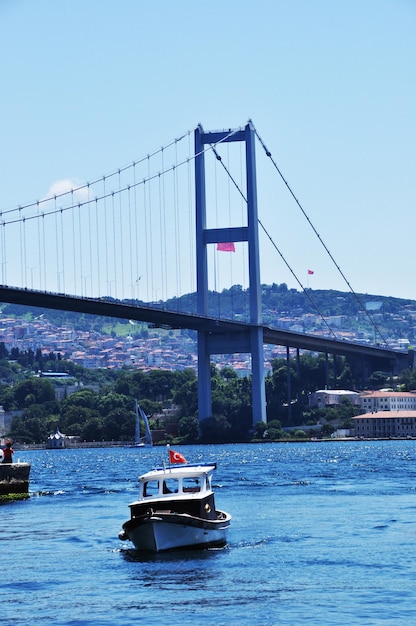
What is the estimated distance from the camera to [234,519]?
3641 cm

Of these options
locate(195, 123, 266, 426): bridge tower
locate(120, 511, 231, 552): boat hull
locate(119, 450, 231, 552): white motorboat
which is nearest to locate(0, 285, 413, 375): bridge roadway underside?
locate(195, 123, 266, 426): bridge tower

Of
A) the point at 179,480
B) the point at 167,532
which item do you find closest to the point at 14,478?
the point at 179,480

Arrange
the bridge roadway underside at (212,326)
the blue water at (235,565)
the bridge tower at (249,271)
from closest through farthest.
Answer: the blue water at (235,565), the bridge roadway underside at (212,326), the bridge tower at (249,271)

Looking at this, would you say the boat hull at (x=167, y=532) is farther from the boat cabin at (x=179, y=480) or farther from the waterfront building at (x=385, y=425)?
the waterfront building at (x=385, y=425)

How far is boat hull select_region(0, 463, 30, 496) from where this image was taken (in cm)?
4378

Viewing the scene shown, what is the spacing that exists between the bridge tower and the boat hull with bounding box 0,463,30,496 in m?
54.4

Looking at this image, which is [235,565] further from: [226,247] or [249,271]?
[226,247]

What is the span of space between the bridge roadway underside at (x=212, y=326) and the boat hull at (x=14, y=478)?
3117cm

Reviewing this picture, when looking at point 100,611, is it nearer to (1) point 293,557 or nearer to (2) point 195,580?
(2) point 195,580

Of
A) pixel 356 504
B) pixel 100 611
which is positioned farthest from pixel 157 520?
pixel 356 504

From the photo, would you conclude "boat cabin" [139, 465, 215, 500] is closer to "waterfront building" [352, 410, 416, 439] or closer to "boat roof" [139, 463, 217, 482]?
"boat roof" [139, 463, 217, 482]

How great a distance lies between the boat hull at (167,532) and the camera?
2950 cm

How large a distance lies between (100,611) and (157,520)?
602 centimetres

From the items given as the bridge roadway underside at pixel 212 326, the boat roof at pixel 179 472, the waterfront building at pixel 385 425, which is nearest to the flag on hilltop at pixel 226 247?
the bridge roadway underside at pixel 212 326
